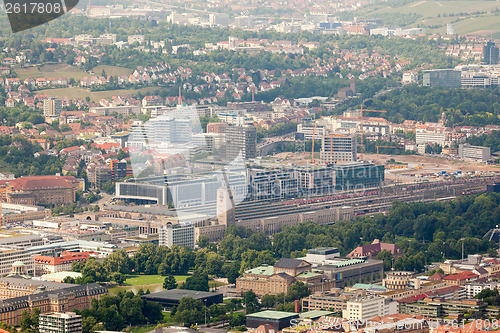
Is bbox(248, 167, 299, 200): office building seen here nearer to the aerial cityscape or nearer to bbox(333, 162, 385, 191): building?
the aerial cityscape

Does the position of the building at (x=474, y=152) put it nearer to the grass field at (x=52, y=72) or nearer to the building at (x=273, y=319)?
the grass field at (x=52, y=72)

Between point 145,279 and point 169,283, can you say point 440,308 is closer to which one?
point 169,283

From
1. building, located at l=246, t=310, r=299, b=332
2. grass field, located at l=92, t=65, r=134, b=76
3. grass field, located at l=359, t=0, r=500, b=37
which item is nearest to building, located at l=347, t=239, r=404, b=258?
building, located at l=246, t=310, r=299, b=332

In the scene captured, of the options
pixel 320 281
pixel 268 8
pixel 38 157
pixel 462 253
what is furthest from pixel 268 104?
pixel 268 8

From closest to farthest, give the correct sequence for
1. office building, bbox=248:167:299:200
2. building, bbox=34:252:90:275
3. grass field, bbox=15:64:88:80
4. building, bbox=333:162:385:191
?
building, bbox=34:252:90:275 → office building, bbox=248:167:299:200 → building, bbox=333:162:385:191 → grass field, bbox=15:64:88:80

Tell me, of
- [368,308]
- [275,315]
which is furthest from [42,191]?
[368,308]

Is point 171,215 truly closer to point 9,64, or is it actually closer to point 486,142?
point 486,142

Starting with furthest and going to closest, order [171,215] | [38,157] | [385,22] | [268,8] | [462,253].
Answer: [268,8] < [385,22] < [38,157] < [171,215] < [462,253]
